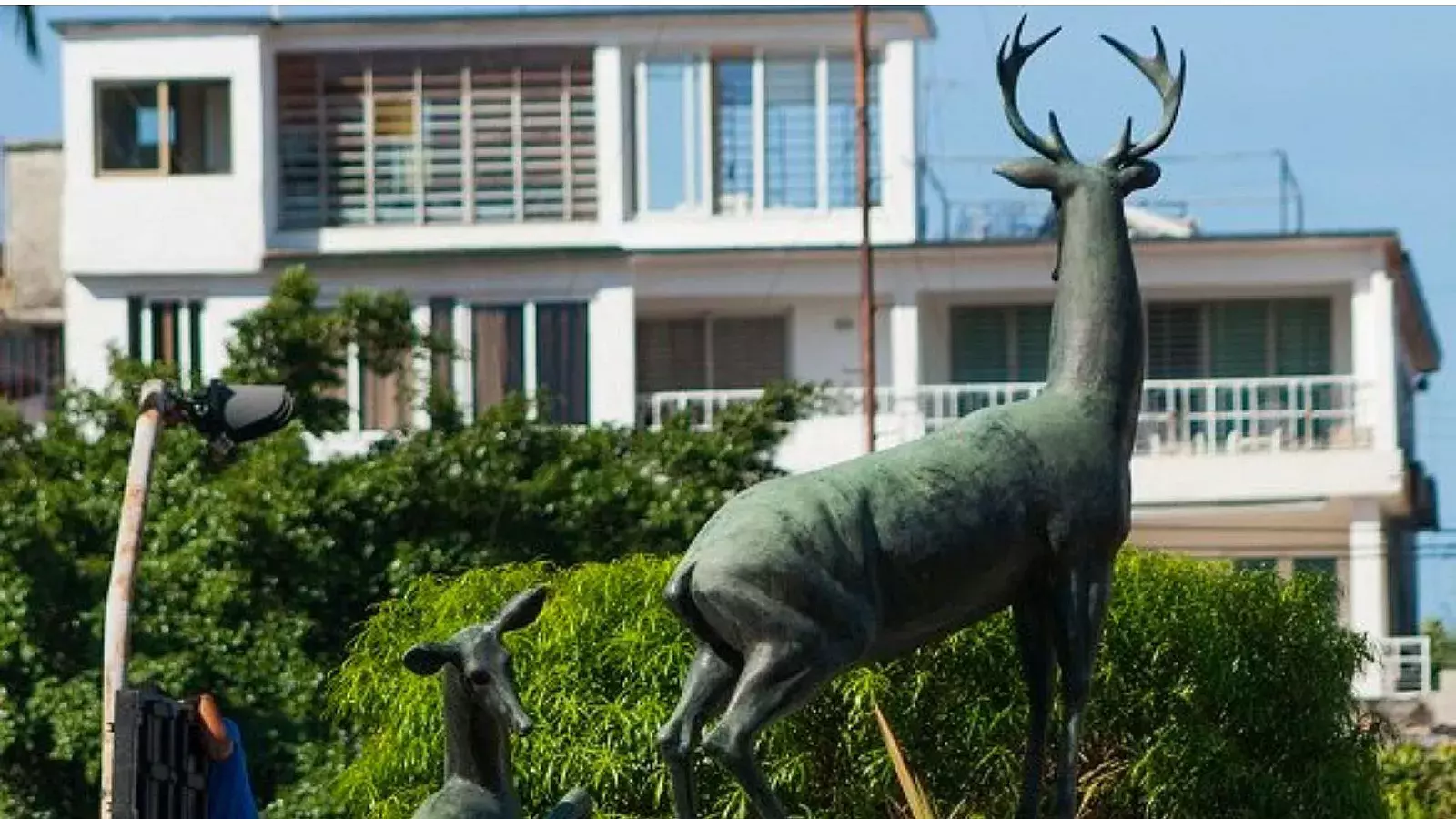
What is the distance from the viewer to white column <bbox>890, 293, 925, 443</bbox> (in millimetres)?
44250

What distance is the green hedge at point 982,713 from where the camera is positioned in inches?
778

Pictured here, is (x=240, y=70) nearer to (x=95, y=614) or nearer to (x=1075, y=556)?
(x=95, y=614)

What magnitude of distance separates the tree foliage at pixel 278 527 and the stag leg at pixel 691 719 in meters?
17.7

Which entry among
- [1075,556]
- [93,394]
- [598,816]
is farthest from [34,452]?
[1075,556]

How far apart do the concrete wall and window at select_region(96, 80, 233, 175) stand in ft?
9.23

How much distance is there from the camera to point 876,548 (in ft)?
36.6

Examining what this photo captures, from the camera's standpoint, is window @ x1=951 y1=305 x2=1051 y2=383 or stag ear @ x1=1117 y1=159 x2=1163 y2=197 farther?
window @ x1=951 y1=305 x2=1051 y2=383

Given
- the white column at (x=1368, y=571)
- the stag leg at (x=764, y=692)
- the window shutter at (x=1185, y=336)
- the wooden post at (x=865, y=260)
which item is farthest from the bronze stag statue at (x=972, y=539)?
the window shutter at (x=1185, y=336)

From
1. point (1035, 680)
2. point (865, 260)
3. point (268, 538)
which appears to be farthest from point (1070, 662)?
point (865, 260)

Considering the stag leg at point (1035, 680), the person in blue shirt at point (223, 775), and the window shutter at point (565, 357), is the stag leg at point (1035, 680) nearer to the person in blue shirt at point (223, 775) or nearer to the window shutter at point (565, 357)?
the person in blue shirt at point (223, 775)

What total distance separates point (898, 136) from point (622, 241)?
341 centimetres

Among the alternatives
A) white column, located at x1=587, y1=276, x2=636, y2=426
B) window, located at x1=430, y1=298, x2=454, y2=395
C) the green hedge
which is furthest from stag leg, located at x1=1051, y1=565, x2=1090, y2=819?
white column, located at x1=587, y1=276, x2=636, y2=426

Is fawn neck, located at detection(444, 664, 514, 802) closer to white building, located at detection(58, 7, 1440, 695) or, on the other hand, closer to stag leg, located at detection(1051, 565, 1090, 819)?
stag leg, located at detection(1051, 565, 1090, 819)

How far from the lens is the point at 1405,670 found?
1679 inches
